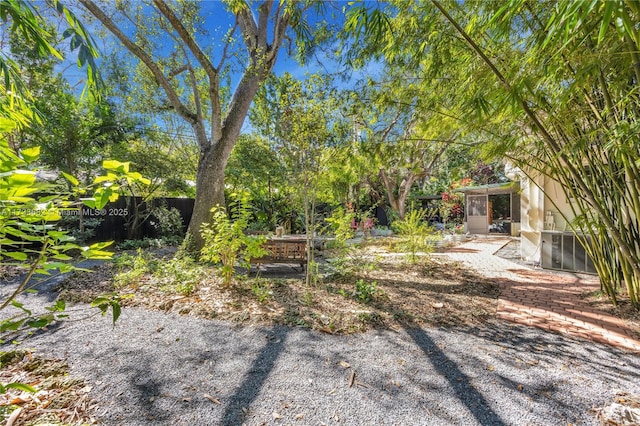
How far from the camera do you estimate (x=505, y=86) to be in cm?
218

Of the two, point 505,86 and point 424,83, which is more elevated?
point 424,83

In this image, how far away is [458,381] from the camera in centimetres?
200

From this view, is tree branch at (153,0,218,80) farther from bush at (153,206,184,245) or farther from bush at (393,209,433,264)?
bush at (153,206,184,245)

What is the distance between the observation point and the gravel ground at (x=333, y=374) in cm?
169

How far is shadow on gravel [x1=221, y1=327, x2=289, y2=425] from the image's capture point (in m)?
1.68

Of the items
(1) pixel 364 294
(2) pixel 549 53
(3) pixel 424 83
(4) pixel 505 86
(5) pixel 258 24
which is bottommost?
(1) pixel 364 294

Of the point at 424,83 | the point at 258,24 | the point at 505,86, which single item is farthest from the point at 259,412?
the point at 258,24

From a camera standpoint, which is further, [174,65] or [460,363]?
[174,65]

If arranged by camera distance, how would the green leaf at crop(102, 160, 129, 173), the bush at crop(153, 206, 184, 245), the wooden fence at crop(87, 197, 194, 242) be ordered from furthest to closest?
1. the bush at crop(153, 206, 184, 245)
2. the wooden fence at crop(87, 197, 194, 242)
3. the green leaf at crop(102, 160, 129, 173)

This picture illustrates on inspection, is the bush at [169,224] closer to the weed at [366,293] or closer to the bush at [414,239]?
the bush at [414,239]

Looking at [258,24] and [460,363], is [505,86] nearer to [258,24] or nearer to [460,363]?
[460,363]

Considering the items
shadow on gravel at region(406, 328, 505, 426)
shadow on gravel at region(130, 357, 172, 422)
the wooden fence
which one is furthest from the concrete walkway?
the wooden fence

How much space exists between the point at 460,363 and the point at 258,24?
686 cm

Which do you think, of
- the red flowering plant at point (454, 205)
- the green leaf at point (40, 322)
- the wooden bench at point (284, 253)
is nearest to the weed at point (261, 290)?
the wooden bench at point (284, 253)
